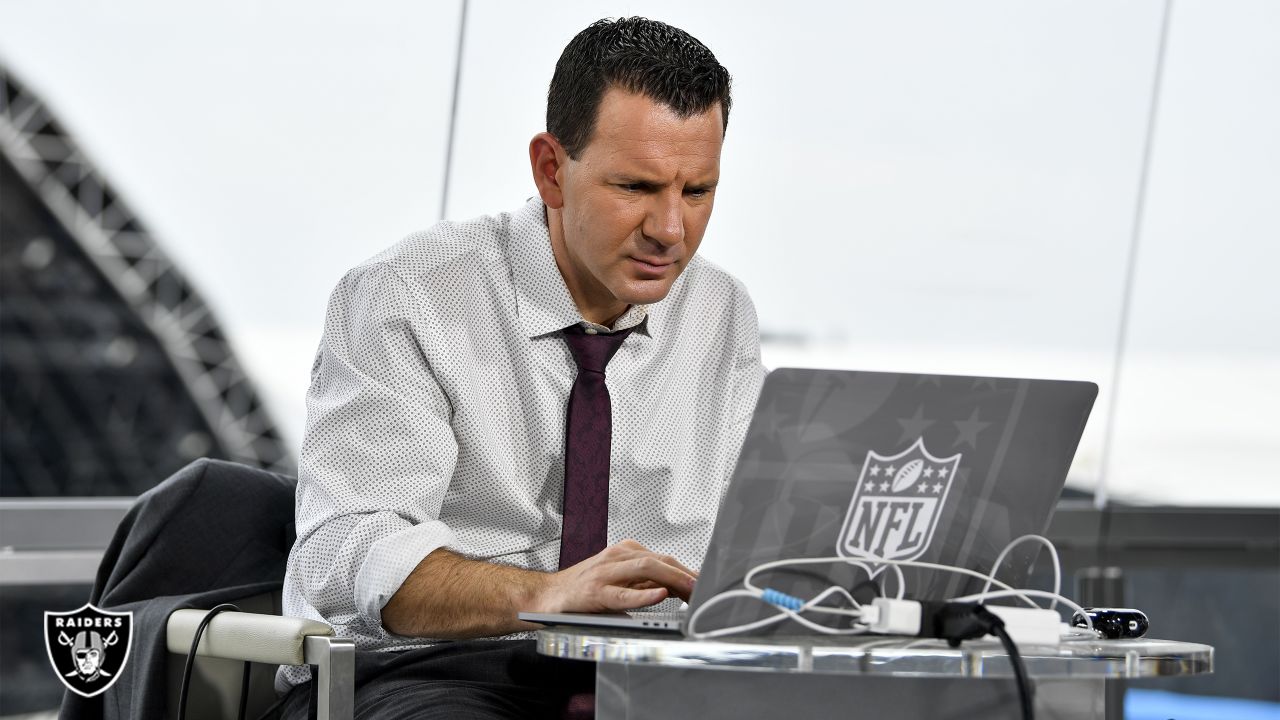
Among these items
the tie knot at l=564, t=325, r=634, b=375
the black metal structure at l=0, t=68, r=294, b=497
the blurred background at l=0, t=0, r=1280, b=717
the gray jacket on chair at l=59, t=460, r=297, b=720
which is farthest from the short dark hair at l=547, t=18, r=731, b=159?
the black metal structure at l=0, t=68, r=294, b=497

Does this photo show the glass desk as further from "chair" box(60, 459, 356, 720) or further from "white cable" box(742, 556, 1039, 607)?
"chair" box(60, 459, 356, 720)

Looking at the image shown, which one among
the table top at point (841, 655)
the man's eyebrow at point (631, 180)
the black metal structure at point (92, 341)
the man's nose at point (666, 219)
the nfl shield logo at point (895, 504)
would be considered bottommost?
the black metal structure at point (92, 341)

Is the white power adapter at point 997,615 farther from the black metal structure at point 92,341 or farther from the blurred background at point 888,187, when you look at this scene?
the black metal structure at point 92,341

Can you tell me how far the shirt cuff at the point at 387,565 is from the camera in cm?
151

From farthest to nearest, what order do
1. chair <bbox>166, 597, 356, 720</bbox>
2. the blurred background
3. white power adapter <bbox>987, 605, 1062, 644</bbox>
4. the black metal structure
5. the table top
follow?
the black metal structure, the blurred background, chair <bbox>166, 597, 356, 720</bbox>, white power adapter <bbox>987, 605, 1062, 644</bbox>, the table top

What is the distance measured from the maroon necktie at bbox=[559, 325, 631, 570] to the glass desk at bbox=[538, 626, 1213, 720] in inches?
24.9

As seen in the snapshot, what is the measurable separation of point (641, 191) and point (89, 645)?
2.87 feet

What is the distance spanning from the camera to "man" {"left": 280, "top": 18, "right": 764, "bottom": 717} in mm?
1566

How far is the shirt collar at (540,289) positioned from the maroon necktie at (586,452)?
3cm

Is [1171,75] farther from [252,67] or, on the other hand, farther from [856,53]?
[252,67]

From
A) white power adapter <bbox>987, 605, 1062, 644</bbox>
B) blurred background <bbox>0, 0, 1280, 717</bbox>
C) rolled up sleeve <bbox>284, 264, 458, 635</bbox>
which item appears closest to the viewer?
white power adapter <bbox>987, 605, 1062, 644</bbox>

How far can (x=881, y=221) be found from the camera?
3328 mm

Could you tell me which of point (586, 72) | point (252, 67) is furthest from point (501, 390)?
point (252, 67)

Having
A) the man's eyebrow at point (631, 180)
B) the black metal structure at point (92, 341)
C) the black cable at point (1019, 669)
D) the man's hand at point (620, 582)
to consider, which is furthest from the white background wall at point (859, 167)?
the black cable at point (1019, 669)
